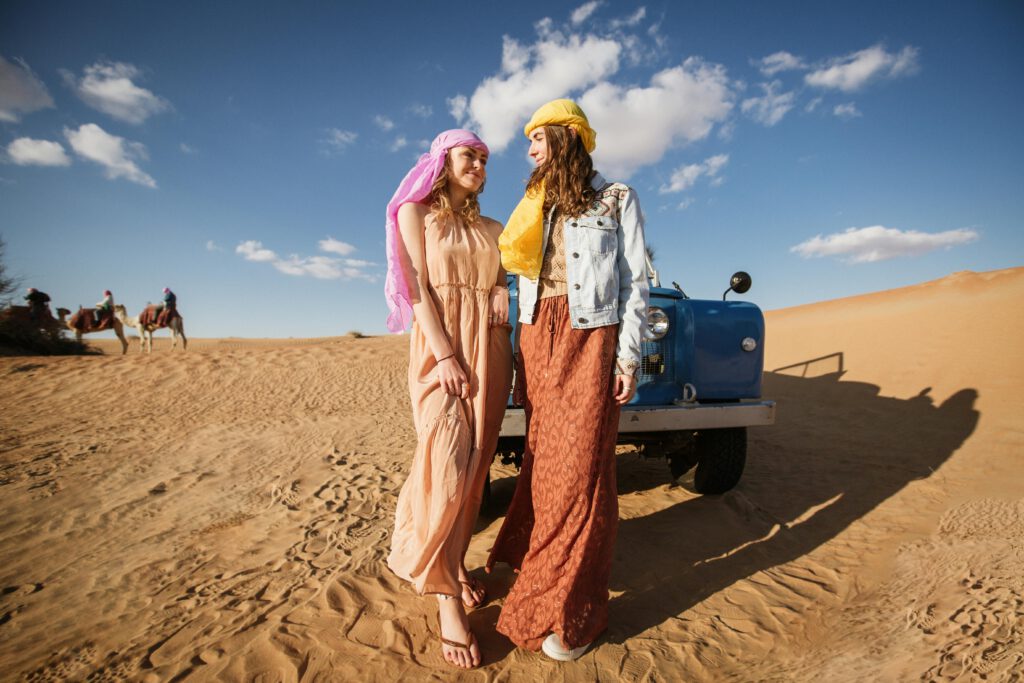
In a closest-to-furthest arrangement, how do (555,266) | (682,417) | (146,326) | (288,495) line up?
(555,266), (682,417), (288,495), (146,326)

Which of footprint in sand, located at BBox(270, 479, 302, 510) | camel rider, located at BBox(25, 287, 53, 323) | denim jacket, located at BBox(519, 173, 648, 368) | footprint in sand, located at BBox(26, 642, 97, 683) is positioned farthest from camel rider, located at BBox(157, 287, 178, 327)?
denim jacket, located at BBox(519, 173, 648, 368)

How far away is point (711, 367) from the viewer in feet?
9.91

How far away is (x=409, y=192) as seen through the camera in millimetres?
1976

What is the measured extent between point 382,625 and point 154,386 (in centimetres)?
714

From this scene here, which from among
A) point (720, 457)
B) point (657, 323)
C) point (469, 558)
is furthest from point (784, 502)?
point (469, 558)

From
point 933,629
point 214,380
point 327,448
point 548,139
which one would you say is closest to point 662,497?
point 933,629

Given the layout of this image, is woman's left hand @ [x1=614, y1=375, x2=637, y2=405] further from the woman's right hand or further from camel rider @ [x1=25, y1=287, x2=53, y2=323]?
camel rider @ [x1=25, y1=287, x2=53, y2=323]

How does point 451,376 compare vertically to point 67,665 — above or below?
above

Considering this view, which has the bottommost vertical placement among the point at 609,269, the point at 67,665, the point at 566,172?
the point at 67,665

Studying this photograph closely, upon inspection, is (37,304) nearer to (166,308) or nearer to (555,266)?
(166,308)

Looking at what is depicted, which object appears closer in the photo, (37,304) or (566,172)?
(566,172)

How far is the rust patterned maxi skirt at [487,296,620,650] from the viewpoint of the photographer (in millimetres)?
1814

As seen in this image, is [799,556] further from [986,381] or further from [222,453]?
[986,381]

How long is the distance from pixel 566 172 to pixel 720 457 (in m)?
2.50
